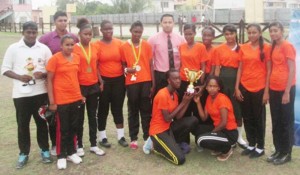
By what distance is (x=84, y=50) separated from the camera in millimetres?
4766

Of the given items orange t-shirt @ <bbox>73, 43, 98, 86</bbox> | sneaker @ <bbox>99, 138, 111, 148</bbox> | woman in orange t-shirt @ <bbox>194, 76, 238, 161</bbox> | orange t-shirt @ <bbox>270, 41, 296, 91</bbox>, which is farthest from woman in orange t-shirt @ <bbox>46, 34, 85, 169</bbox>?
orange t-shirt @ <bbox>270, 41, 296, 91</bbox>

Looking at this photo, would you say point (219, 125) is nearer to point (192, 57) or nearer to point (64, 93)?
point (192, 57)

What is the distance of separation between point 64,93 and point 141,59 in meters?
1.20

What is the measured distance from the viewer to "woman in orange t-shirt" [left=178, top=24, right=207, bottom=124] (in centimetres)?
499

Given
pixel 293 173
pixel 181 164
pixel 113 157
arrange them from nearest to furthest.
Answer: pixel 293 173, pixel 181 164, pixel 113 157

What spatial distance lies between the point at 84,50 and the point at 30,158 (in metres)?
1.68

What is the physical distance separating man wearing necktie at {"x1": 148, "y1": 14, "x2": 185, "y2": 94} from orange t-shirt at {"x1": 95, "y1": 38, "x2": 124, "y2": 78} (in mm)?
553

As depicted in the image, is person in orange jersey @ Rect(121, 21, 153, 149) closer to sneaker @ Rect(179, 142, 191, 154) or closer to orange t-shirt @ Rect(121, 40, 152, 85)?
orange t-shirt @ Rect(121, 40, 152, 85)

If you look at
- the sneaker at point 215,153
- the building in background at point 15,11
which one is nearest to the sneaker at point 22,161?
the sneaker at point 215,153

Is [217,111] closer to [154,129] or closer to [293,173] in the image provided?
[154,129]

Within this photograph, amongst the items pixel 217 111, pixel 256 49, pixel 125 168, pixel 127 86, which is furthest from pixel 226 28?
pixel 125 168

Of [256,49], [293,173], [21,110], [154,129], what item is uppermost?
[256,49]

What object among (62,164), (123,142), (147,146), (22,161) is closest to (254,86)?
(147,146)

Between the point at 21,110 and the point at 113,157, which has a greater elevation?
the point at 21,110
